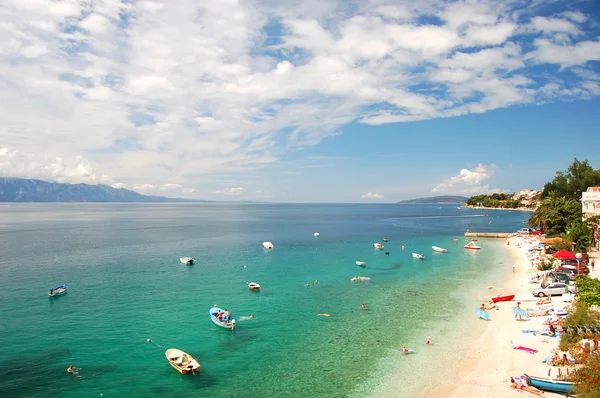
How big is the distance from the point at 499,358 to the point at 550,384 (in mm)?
5662

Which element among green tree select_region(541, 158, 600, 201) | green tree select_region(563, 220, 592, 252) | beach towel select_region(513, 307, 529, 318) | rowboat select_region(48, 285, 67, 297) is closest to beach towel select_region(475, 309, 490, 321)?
beach towel select_region(513, 307, 529, 318)

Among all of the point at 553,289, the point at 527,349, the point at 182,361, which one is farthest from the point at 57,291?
the point at 553,289

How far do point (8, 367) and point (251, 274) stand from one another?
115 ft

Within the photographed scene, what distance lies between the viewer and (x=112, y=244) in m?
92.6

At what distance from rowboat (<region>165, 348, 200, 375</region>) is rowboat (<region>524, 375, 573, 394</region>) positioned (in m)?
21.7

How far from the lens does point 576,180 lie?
396ft

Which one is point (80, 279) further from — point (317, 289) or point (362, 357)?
point (362, 357)

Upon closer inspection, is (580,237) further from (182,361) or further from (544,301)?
(182,361)

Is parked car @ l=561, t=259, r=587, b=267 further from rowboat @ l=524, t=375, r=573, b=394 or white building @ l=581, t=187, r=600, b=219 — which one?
white building @ l=581, t=187, r=600, b=219

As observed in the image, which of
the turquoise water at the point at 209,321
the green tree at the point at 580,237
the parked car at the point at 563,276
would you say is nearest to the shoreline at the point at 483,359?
the turquoise water at the point at 209,321

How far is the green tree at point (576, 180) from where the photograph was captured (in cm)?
11431

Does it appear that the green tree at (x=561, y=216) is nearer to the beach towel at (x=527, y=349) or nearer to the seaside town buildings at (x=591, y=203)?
the seaside town buildings at (x=591, y=203)

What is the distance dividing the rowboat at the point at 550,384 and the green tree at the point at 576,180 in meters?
115

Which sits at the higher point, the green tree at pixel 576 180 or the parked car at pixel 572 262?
the green tree at pixel 576 180
